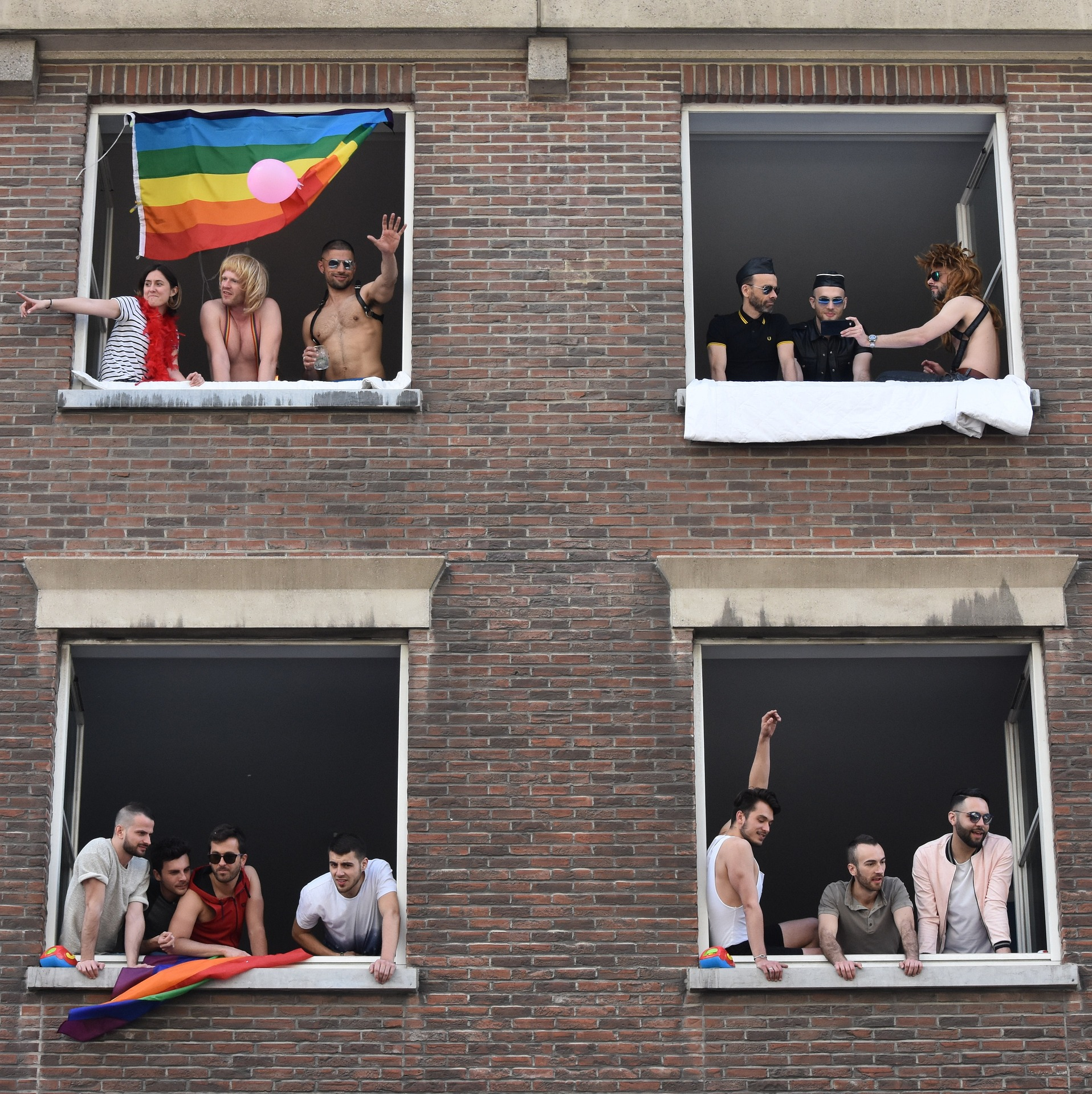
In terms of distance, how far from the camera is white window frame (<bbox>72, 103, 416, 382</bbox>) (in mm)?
10758

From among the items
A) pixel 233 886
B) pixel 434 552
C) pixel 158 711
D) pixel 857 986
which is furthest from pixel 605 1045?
pixel 158 711

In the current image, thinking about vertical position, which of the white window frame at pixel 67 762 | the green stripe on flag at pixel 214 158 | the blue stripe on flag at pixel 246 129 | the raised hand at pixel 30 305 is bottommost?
the white window frame at pixel 67 762

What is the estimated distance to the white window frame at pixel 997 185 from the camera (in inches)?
429

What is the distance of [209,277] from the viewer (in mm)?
13789

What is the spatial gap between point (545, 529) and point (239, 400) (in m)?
2.24

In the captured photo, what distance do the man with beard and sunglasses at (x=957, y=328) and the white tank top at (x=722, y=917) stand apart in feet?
11.9

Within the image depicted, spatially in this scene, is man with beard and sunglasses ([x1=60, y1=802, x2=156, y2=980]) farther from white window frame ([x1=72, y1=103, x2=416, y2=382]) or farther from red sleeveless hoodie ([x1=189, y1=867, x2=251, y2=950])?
white window frame ([x1=72, y1=103, x2=416, y2=382])

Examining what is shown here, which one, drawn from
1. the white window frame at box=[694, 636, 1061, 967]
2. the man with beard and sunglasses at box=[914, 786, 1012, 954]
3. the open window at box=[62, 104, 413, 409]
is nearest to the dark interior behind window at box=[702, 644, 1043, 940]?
the white window frame at box=[694, 636, 1061, 967]

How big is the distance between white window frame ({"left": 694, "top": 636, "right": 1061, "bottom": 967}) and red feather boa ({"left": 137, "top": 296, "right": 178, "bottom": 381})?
13.8 feet

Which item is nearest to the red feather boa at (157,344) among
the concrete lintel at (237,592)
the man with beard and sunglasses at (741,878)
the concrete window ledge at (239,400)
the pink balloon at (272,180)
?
the concrete window ledge at (239,400)

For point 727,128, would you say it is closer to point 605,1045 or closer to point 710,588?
point 710,588

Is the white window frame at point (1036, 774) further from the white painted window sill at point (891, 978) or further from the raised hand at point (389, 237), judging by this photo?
the raised hand at point (389, 237)

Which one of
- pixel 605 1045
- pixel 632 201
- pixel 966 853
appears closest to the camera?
pixel 605 1045

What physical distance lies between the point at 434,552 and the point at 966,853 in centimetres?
398
